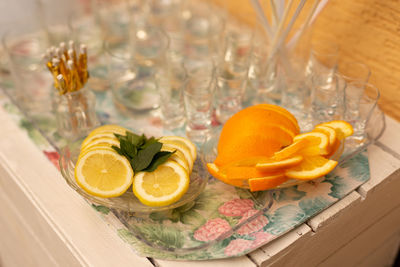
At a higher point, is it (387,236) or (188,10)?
(188,10)

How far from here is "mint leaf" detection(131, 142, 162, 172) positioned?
27.9 inches

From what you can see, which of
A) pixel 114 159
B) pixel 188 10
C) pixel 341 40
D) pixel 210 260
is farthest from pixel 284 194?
pixel 188 10

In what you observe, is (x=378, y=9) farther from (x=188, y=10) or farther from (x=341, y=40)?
(x=188, y=10)

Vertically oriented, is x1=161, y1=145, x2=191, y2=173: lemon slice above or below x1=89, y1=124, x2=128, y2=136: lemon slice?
above

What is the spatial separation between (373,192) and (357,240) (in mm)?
120

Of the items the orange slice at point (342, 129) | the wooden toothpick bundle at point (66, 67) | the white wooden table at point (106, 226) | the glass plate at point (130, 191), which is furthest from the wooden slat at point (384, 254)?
the wooden toothpick bundle at point (66, 67)

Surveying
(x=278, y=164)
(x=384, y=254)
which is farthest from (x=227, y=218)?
(x=384, y=254)

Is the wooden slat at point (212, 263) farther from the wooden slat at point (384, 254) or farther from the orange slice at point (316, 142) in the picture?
the wooden slat at point (384, 254)

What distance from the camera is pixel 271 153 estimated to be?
0.74 m

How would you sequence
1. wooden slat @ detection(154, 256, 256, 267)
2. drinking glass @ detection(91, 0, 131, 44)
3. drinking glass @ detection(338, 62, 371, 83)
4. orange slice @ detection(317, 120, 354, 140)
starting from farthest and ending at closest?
drinking glass @ detection(91, 0, 131, 44) < drinking glass @ detection(338, 62, 371, 83) < orange slice @ detection(317, 120, 354, 140) < wooden slat @ detection(154, 256, 256, 267)

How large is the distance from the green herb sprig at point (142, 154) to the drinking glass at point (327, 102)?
1.02 ft

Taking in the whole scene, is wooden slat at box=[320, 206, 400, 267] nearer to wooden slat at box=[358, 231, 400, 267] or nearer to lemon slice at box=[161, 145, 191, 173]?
wooden slat at box=[358, 231, 400, 267]

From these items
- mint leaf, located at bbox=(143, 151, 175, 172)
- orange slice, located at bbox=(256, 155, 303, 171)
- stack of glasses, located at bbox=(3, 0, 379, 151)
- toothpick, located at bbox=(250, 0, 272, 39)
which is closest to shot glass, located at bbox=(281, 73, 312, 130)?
stack of glasses, located at bbox=(3, 0, 379, 151)

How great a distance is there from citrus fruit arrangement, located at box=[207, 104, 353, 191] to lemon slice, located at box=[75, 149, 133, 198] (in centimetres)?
14
